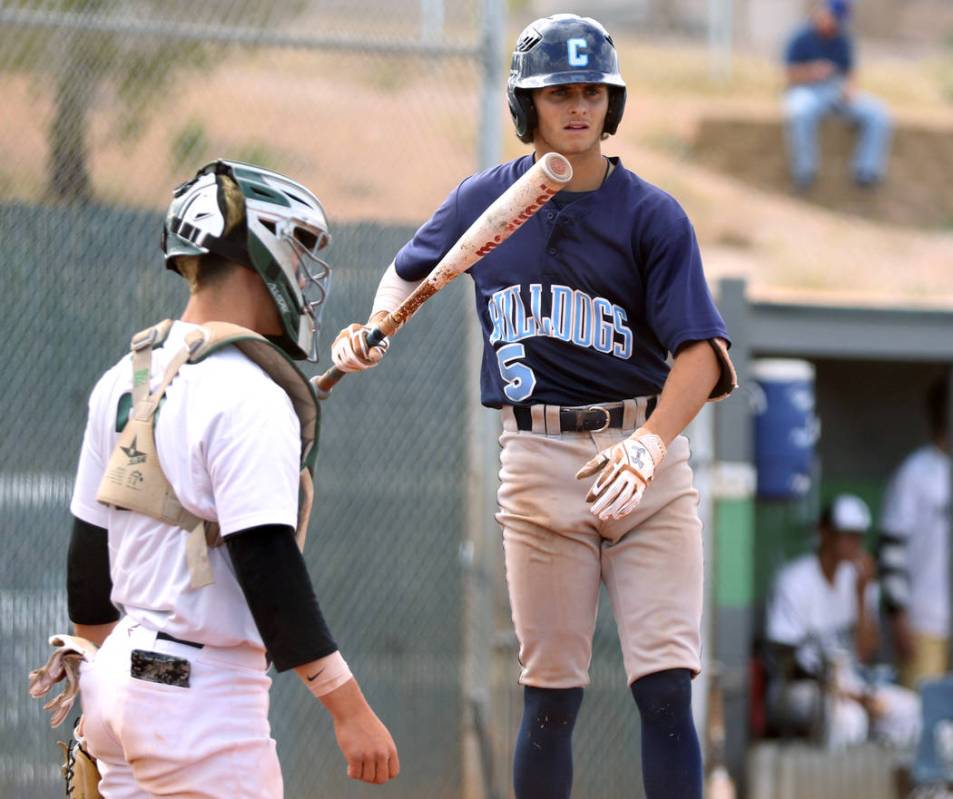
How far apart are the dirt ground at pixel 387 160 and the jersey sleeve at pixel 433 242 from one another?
2490mm

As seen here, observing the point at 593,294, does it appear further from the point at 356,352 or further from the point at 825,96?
the point at 825,96

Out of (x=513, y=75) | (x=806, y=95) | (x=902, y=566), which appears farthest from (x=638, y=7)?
(x=513, y=75)

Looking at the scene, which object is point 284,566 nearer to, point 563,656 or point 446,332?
point 563,656

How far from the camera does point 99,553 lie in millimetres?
3266

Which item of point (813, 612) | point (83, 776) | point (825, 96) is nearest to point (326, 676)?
point (83, 776)

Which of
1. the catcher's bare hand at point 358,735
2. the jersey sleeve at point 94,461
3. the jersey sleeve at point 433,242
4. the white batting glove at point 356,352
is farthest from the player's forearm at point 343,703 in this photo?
the jersey sleeve at point 433,242

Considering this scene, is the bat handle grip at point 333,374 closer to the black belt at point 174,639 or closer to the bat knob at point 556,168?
the bat knob at point 556,168

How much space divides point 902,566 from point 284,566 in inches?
293

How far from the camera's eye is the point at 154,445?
2869 millimetres

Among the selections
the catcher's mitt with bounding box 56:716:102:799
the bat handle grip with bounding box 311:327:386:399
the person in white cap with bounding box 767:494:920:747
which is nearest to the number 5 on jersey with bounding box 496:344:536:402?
the bat handle grip with bounding box 311:327:386:399

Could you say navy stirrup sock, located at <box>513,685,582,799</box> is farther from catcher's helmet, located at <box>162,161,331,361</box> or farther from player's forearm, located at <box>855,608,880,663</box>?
player's forearm, located at <box>855,608,880,663</box>

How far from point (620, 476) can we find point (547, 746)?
2.61 ft

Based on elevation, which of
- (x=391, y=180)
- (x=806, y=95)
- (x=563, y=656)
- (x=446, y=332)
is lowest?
(x=563, y=656)

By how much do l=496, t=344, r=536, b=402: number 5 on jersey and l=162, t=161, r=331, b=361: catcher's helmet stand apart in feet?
1.79
